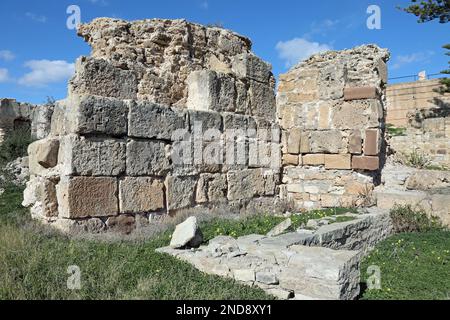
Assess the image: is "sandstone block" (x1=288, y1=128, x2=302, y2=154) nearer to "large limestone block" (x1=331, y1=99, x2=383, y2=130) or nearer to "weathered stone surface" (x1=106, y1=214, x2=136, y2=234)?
"large limestone block" (x1=331, y1=99, x2=383, y2=130)

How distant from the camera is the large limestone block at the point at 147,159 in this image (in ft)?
18.8

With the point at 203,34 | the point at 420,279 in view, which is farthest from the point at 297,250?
the point at 203,34

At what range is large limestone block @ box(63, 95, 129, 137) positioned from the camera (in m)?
5.15

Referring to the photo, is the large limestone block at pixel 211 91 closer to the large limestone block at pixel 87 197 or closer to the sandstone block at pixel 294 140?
the sandstone block at pixel 294 140

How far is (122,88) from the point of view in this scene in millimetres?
6160

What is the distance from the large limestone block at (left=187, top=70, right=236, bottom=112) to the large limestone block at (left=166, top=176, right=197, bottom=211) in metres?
1.43

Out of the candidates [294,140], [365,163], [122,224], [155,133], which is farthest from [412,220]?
[122,224]

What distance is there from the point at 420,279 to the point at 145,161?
13.2 feet

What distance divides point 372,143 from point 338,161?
0.75m

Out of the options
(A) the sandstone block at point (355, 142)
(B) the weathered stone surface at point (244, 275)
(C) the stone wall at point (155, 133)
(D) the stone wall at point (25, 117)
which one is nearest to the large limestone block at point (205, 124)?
(C) the stone wall at point (155, 133)

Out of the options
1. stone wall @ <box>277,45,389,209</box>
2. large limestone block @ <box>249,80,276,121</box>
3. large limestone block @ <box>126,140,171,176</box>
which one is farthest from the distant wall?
large limestone block @ <box>126,140,171,176</box>

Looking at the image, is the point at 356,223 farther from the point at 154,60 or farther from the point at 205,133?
the point at 154,60

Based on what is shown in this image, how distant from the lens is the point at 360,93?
7676 millimetres

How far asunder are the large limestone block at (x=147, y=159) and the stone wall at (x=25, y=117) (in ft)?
27.7
